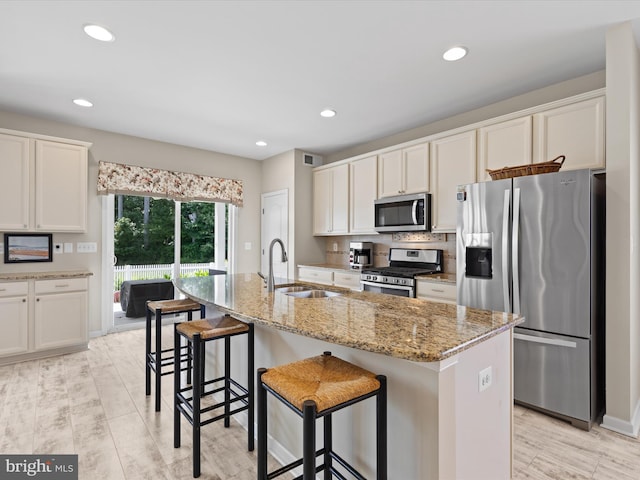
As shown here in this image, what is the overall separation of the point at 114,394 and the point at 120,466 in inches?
A: 40.5

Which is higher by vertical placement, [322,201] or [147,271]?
[322,201]

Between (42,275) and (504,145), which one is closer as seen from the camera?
(504,145)

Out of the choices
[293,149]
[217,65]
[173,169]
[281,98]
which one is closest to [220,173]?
[173,169]

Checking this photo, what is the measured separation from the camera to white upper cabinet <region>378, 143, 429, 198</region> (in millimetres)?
3691

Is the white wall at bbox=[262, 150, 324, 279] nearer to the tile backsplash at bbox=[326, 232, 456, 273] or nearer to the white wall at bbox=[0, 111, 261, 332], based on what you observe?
the tile backsplash at bbox=[326, 232, 456, 273]

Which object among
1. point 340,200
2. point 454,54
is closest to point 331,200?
point 340,200

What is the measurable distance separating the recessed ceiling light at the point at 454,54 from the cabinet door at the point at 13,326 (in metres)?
4.50

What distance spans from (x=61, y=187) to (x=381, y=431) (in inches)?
165

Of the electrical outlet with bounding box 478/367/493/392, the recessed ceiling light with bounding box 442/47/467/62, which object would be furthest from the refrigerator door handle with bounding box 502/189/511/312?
the electrical outlet with bounding box 478/367/493/392

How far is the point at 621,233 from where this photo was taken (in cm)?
220

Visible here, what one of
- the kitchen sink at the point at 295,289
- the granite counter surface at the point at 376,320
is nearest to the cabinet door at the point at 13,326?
the granite counter surface at the point at 376,320

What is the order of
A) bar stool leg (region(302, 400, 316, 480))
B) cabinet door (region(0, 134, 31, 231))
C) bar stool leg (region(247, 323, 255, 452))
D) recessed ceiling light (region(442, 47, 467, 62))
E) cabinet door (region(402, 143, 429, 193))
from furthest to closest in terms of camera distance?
cabinet door (region(402, 143, 429, 193))
cabinet door (region(0, 134, 31, 231))
recessed ceiling light (region(442, 47, 467, 62))
bar stool leg (region(247, 323, 255, 452))
bar stool leg (region(302, 400, 316, 480))

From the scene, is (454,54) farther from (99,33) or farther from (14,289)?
(14,289)

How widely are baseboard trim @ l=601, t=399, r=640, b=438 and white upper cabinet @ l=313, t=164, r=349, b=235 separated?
313cm
